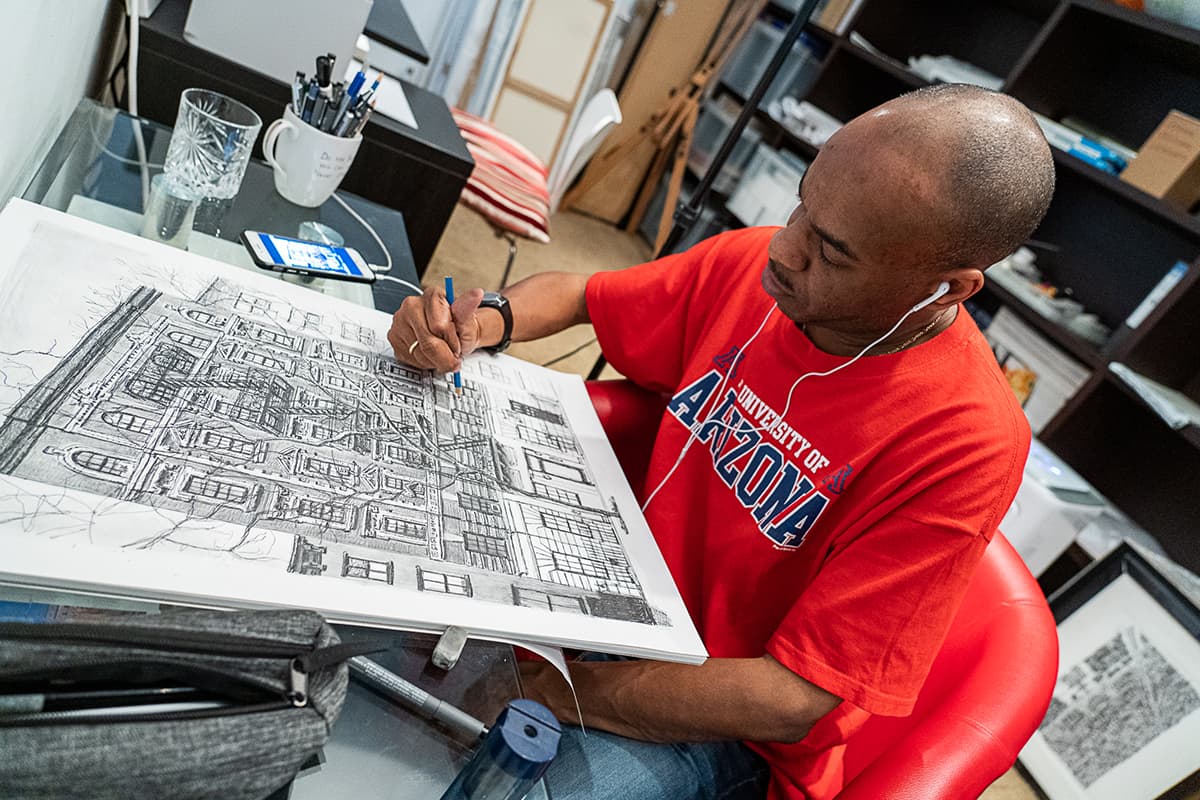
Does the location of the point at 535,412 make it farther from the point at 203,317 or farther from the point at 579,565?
the point at 203,317

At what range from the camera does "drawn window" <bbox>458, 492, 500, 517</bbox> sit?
672 millimetres

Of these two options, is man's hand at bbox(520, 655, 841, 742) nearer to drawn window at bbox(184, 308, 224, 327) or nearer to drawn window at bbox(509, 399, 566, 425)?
drawn window at bbox(509, 399, 566, 425)

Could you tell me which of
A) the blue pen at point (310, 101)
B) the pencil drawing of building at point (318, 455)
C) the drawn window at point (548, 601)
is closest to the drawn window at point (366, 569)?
the pencil drawing of building at point (318, 455)

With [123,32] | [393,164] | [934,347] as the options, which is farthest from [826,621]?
Answer: [123,32]

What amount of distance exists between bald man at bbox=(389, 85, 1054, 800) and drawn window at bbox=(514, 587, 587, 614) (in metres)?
0.20

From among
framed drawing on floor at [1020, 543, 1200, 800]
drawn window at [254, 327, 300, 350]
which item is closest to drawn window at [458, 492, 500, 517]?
drawn window at [254, 327, 300, 350]

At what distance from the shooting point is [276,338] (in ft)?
2.41

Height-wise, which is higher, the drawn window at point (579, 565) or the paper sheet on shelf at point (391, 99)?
the paper sheet on shelf at point (391, 99)

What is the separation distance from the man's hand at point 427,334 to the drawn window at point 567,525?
0.21 m

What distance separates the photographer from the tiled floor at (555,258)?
2650 mm

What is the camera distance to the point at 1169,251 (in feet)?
6.67

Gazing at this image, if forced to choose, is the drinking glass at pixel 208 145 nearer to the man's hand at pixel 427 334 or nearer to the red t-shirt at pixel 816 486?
the man's hand at pixel 427 334

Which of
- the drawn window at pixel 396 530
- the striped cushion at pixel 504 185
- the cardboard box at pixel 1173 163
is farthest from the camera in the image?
the striped cushion at pixel 504 185

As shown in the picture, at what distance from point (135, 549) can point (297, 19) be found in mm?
980
